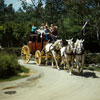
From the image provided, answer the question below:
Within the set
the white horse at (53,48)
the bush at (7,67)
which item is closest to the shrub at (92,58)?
the white horse at (53,48)

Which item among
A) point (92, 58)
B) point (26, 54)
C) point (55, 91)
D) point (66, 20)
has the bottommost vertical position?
point (55, 91)

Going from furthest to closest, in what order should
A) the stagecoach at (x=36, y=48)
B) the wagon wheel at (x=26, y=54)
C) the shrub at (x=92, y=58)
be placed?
1. the wagon wheel at (x=26, y=54)
2. the stagecoach at (x=36, y=48)
3. the shrub at (x=92, y=58)

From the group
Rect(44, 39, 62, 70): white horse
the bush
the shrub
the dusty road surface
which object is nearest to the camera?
the dusty road surface

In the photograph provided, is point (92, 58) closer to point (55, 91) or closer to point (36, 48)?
point (36, 48)

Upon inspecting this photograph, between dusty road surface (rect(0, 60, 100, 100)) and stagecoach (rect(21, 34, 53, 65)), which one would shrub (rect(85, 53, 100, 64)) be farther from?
dusty road surface (rect(0, 60, 100, 100))

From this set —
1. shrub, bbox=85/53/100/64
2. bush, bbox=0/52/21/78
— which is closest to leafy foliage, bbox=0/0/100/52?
shrub, bbox=85/53/100/64

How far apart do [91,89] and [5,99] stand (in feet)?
11.8

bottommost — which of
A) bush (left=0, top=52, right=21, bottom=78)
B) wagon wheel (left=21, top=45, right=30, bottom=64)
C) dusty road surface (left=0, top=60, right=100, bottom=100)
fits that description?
dusty road surface (left=0, top=60, right=100, bottom=100)

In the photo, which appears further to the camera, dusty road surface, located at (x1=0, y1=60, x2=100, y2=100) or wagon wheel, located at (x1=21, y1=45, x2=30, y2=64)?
wagon wheel, located at (x1=21, y1=45, x2=30, y2=64)

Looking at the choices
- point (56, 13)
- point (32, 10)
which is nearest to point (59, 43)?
point (56, 13)

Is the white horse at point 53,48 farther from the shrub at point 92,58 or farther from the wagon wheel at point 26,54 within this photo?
the shrub at point 92,58

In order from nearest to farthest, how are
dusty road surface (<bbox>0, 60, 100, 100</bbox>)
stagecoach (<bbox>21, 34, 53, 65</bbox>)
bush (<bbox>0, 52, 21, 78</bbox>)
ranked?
dusty road surface (<bbox>0, 60, 100, 100</bbox>), bush (<bbox>0, 52, 21, 78</bbox>), stagecoach (<bbox>21, 34, 53, 65</bbox>)

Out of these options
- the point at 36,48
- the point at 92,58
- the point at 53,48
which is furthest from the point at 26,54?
the point at 92,58

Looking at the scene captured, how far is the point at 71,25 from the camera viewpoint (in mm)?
22688
